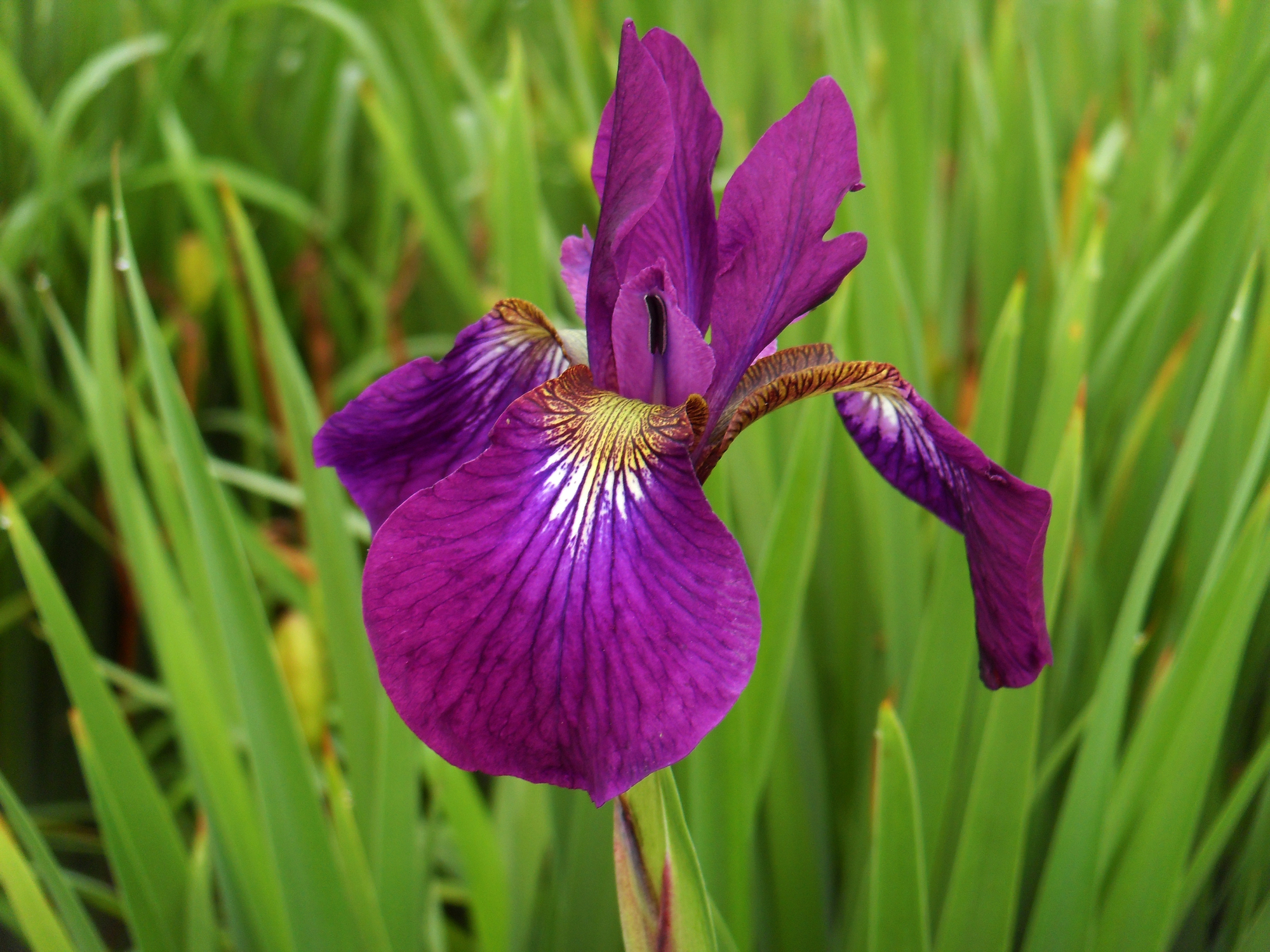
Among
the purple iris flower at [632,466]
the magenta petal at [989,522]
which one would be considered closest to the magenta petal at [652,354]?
the purple iris flower at [632,466]

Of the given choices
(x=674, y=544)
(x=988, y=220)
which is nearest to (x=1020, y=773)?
(x=674, y=544)

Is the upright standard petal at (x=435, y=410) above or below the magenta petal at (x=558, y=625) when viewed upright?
above

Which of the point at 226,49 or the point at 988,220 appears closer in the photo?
the point at 988,220

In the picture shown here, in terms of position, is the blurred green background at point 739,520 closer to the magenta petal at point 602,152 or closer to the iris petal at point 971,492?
the iris petal at point 971,492

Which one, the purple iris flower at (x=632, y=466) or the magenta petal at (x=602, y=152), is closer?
the purple iris flower at (x=632, y=466)

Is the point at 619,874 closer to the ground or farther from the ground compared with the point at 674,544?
closer to the ground

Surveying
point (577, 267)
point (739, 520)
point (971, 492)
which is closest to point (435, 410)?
point (577, 267)

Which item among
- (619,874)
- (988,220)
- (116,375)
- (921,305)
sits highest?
(988,220)

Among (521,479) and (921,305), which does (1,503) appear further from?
(921,305)

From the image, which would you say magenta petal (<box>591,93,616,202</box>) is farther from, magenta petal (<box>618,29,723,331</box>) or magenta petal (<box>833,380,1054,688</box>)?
magenta petal (<box>833,380,1054,688</box>)
